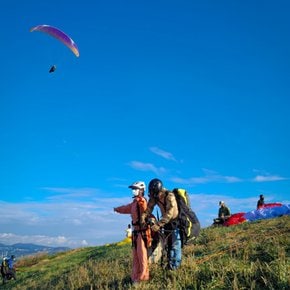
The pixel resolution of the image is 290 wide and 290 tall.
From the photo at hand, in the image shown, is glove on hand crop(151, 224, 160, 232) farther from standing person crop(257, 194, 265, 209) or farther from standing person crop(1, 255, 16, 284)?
standing person crop(257, 194, 265, 209)

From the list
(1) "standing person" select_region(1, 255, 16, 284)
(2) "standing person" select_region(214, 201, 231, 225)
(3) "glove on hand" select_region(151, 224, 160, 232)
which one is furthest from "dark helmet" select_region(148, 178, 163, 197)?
(1) "standing person" select_region(1, 255, 16, 284)

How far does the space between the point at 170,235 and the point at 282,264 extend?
2635mm

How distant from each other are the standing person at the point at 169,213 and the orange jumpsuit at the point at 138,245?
19cm

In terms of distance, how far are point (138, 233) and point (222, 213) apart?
18.6 meters

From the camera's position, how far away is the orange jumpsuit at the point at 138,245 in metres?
9.57

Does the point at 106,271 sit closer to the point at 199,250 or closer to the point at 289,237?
the point at 199,250

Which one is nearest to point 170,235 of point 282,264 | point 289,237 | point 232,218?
point 282,264

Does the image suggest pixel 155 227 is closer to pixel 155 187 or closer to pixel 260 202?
pixel 155 187

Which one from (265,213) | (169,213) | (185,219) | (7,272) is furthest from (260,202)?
(169,213)

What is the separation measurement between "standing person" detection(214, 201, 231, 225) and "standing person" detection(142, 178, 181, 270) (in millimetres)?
17514

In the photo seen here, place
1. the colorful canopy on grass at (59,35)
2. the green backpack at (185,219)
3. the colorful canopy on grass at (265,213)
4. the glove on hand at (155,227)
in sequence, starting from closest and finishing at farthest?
the glove on hand at (155,227)
the green backpack at (185,219)
the colorful canopy on grass at (59,35)
the colorful canopy on grass at (265,213)

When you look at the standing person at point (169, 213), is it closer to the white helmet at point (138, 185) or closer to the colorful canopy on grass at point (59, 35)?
the white helmet at point (138, 185)

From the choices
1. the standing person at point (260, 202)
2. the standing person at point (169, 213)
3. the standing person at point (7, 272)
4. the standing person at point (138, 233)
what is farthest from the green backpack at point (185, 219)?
the standing person at point (260, 202)

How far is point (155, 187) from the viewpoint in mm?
9688
